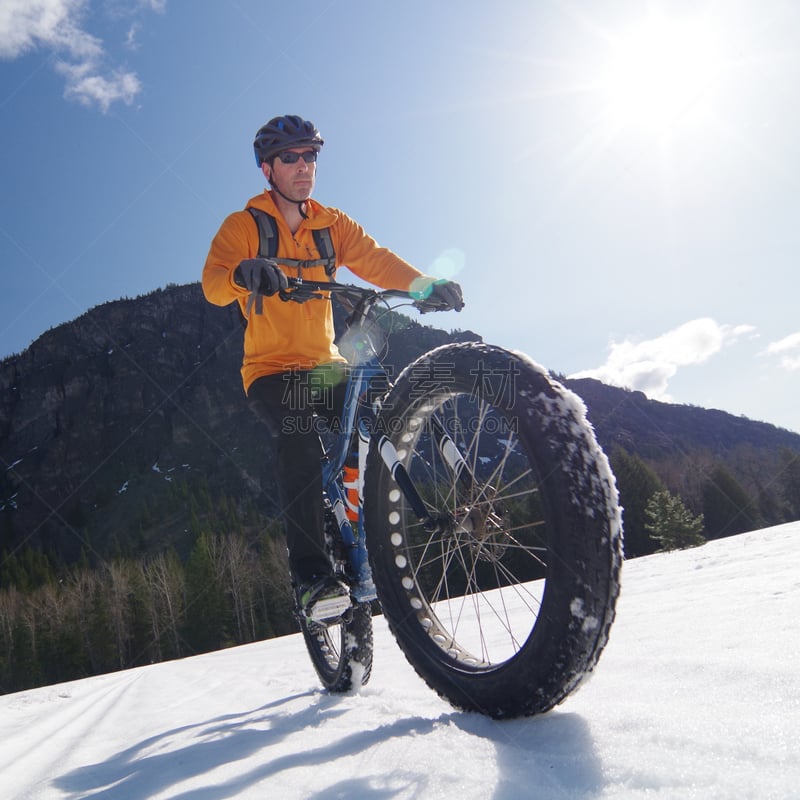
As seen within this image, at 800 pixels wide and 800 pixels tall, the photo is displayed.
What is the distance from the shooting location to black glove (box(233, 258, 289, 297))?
2.46m

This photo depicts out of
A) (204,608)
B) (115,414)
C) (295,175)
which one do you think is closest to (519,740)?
(295,175)

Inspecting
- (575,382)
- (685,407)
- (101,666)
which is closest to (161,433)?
(101,666)

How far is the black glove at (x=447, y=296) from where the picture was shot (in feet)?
9.47

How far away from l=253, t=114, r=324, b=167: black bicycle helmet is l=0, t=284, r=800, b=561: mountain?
4585 inches

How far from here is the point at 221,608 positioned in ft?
164

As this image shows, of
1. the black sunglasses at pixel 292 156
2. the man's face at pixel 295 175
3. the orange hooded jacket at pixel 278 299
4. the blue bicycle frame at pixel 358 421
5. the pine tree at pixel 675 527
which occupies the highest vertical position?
the black sunglasses at pixel 292 156

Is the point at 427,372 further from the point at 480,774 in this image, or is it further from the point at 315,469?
the point at 480,774

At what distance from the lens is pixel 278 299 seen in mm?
3209

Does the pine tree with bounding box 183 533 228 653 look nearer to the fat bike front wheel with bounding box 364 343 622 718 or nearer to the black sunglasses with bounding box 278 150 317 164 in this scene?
the fat bike front wheel with bounding box 364 343 622 718

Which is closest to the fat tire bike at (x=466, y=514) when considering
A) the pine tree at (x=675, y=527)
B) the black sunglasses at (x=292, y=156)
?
the black sunglasses at (x=292, y=156)

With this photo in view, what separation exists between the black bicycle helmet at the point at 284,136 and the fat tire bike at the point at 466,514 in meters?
1.10

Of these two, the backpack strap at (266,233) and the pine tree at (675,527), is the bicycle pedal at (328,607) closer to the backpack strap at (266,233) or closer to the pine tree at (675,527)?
the backpack strap at (266,233)

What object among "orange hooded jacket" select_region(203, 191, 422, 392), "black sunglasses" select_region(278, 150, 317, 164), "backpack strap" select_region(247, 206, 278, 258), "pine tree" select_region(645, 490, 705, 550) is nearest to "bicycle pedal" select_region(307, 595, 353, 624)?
"orange hooded jacket" select_region(203, 191, 422, 392)

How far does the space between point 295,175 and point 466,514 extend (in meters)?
2.45
